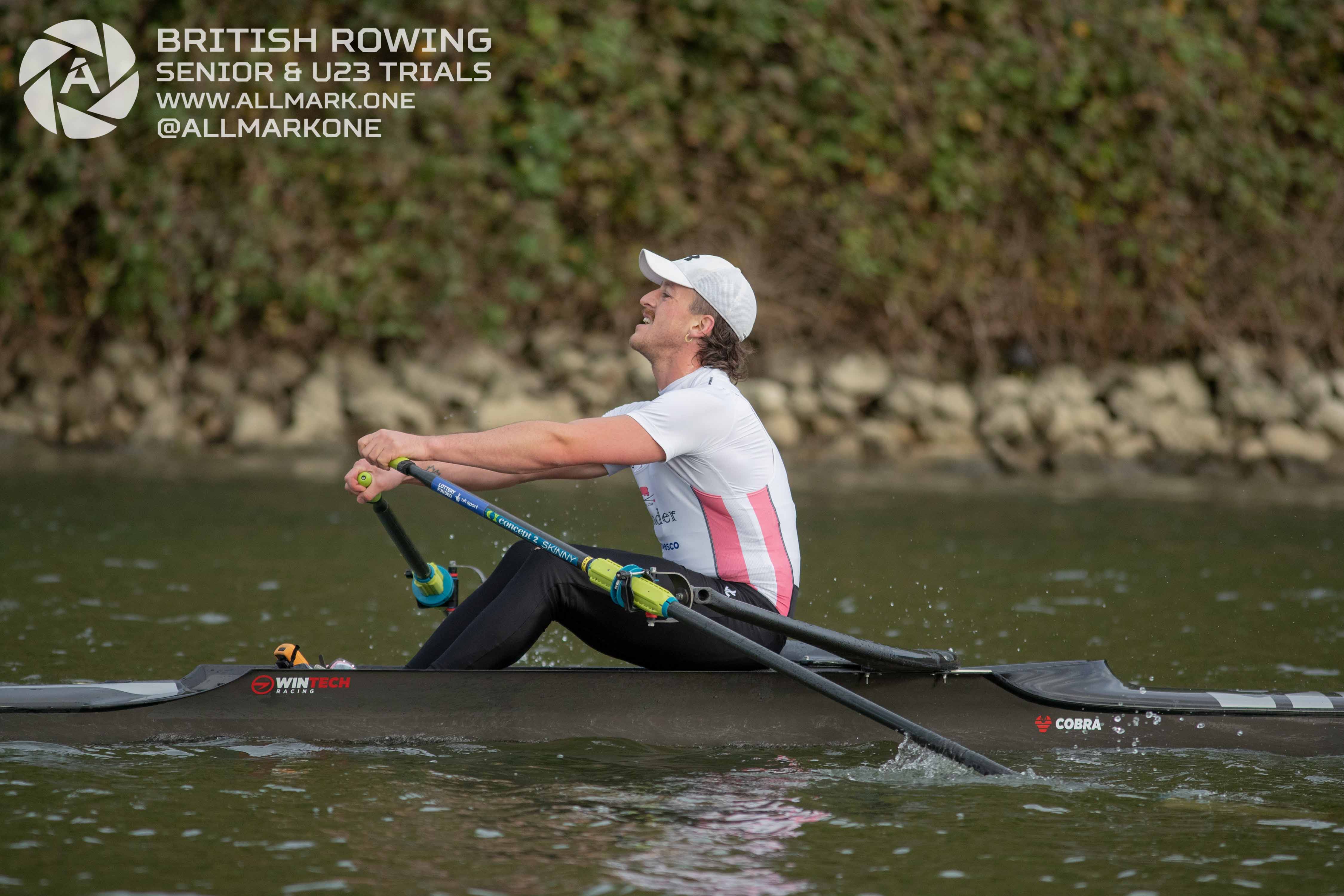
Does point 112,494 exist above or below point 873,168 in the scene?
below

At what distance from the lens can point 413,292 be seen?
519 inches

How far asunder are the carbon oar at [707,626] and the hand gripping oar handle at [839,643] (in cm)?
6

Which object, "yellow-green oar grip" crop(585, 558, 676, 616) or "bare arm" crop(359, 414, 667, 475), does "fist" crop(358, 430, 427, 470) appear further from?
"yellow-green oar grip" crop(585, 558, 676, 616)

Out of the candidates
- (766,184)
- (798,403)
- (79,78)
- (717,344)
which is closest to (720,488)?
(717,344)

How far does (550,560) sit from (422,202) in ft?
28.8

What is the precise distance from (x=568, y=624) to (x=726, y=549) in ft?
1.80

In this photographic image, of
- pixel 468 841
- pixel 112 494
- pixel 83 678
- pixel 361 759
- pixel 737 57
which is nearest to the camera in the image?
pixel 468 841

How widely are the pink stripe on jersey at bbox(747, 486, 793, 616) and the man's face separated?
55 cm

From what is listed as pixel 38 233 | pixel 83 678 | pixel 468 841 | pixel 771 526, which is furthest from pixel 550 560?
pixel 38 233

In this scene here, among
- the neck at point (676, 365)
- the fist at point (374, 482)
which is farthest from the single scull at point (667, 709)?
the neck at point (676, 365)

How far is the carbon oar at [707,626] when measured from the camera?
4.44 m

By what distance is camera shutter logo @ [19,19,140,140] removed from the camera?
12023 millimetres

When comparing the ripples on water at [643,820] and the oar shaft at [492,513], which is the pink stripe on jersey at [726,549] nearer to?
the oar shaft at [492,513]

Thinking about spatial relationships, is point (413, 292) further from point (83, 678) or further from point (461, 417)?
point (83, 678)
